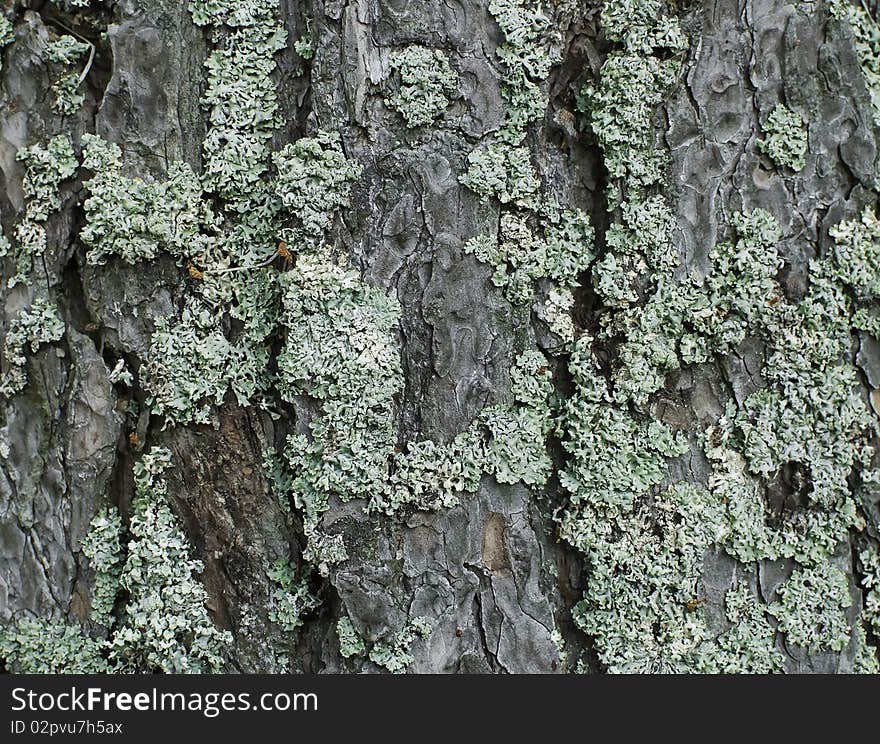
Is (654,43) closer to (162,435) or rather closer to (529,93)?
(529,93)

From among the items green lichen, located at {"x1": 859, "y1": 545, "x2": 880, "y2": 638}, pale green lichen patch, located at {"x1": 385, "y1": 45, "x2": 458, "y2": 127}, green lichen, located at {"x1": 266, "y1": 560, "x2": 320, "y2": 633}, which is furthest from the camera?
green lichen, located at {"x1": 859, "y1": 545, "x2": 880, "y2": 638}

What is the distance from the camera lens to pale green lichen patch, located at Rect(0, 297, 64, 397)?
184cm

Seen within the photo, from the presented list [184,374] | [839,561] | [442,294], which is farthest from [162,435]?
[839,561]

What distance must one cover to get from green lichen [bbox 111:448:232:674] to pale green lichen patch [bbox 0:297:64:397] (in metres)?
0.36

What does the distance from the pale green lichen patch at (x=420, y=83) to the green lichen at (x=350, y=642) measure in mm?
1091

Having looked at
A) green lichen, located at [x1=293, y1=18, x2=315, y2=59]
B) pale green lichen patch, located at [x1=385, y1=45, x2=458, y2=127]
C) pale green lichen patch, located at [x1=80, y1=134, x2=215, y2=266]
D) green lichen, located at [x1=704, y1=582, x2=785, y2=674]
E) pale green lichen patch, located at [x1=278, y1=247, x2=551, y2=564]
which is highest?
green lichen, located at [x1=293, y1=18, x2=315, y2=59]

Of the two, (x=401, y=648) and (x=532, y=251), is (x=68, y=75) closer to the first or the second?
(x=532, y=251)

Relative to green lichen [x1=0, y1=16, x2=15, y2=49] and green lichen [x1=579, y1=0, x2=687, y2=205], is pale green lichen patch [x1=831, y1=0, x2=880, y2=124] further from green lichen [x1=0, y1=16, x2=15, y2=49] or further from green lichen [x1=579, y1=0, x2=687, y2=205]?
green lichen [x1=0, y1=16, x2=15, y2=49]

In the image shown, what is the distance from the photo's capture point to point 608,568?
5.78ft

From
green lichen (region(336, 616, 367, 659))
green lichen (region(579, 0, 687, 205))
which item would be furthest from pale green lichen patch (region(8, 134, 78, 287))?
green lichen (region(579, 0, 687, 205))

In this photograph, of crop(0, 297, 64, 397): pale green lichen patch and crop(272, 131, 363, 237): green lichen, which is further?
crop(0, 297, 64, 397): pale green lichen patch

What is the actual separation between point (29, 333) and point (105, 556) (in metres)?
0.55

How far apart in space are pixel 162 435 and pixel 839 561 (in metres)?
1.62

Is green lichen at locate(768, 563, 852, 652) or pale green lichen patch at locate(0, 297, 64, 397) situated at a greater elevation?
pale green lichen patch at locate(0, 297, 64, 397)
